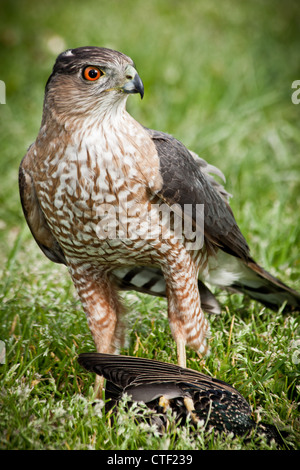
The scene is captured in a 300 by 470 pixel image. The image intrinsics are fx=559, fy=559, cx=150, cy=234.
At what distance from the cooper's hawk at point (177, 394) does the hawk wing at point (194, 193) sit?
0.89 metres

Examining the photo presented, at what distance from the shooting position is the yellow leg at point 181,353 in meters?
3.36

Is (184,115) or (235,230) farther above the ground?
(184,115)

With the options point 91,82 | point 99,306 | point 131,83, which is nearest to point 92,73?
point 91,82

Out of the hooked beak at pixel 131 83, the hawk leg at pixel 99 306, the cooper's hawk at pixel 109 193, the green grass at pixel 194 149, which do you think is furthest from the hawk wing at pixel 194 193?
the hawk leg at pixel 99 306

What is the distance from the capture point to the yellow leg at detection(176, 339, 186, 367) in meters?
3.36

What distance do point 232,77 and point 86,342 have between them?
4.74 m

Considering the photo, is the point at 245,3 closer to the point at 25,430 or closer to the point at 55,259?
the point at 55,259

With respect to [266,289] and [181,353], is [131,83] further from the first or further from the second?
[266,289]

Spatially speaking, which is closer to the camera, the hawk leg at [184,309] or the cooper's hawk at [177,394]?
the cooper's hawk at [177,394]

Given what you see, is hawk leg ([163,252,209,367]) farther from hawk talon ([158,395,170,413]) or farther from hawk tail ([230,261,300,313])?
hawk tail ([230,261,300,313])

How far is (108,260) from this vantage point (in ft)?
10.5

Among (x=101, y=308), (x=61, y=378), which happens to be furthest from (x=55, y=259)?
(x=61, y=378)

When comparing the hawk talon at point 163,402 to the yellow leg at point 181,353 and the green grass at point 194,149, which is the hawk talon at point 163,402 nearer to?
the green grass at point 194,149
